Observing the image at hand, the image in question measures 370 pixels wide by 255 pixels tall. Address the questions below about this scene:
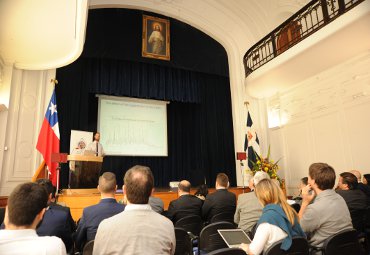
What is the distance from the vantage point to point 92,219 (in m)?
2.37

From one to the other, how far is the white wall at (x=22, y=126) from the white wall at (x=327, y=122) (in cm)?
670

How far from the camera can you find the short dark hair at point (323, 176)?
246cm

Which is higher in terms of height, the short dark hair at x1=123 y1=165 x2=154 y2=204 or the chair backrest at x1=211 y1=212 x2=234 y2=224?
the short dark hair at x1=123 y1=165 x2=154 y2=204

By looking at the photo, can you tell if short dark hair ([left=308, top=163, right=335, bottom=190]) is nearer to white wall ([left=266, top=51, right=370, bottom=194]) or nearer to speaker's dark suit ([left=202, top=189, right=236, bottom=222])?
speaker's dark suit ([left=202, top=189, right=236, bottom=222])

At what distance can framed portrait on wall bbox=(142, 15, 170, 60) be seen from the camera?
8.92m

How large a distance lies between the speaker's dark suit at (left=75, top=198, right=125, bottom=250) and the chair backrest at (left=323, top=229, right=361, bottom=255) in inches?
67.5

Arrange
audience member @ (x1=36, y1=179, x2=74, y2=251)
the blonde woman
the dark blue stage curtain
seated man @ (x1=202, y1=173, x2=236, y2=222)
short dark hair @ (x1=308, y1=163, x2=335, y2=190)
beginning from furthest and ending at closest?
the dark blue stage curtain → seated man @ (x1=202, y1=173, x2=236, y2=222) → short dark hair @ (x1=308, y1=163, x2=335, y2=190) → audience member @ (x1=36, y1=179, x2=74, y2=251) → the blonde woman

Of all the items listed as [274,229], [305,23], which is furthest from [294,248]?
[305,23]

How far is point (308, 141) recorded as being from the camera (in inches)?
297

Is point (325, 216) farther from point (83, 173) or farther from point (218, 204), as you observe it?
point (83, 173)

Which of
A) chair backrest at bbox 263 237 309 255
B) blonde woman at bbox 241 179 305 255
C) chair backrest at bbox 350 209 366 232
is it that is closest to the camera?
chair backrest at bbox 263 237 309 255

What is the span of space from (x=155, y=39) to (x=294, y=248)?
8.19m

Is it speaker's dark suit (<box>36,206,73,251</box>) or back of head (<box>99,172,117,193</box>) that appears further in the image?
back of head (<box>99,172,117,193</box>)

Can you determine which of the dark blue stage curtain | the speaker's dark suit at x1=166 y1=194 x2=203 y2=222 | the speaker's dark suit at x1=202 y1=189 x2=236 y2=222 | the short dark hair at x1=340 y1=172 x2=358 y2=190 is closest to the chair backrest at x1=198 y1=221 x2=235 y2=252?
the speaker's dark suit at x1=166 y1=194 x2=203 y2=222
